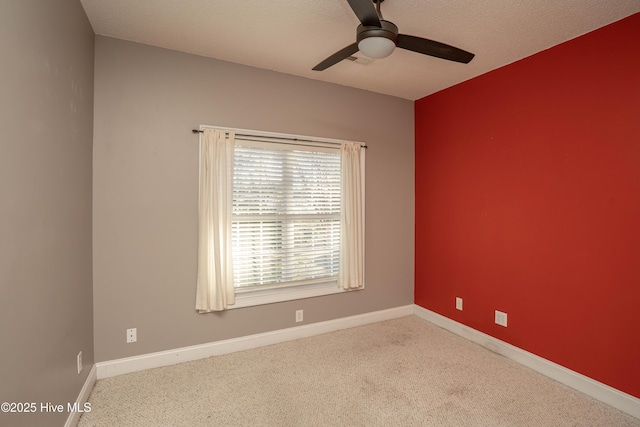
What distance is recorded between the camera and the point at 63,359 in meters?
1.77

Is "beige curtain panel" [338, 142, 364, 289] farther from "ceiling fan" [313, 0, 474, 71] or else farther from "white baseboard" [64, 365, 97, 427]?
"white baseboard" [64, 365, 97, 427]

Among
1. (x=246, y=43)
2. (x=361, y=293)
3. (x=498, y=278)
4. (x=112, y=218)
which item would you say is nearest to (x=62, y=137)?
(x=112, y=218)

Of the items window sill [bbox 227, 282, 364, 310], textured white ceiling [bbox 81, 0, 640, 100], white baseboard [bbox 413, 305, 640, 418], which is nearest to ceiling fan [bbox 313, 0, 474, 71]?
textured white ceiling [bbox 81, 0, 640, 100]

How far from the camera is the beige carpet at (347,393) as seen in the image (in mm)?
2008

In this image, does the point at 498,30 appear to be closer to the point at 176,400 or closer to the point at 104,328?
the point at 176,400

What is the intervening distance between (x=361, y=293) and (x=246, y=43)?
281 centimetres

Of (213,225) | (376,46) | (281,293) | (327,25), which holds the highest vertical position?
(327,25)

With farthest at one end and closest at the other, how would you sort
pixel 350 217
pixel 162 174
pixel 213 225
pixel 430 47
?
1. pixel 350 217
2. pixel 213 225
3. pixel 162 174
4. pixel 430 47

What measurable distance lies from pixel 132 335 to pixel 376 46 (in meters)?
2.85

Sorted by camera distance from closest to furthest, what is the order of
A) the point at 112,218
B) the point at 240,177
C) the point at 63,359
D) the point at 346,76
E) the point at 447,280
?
1. the point at 63,359
2. the point at 112,218
3. the point at 240,177
4. the point at 346,76
5. the point at 447,280

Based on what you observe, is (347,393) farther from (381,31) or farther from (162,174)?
(381,31)

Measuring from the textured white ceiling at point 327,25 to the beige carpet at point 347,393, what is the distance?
8.92 ft

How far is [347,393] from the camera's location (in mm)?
2275

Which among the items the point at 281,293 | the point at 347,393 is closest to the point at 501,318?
the point at 347,393
